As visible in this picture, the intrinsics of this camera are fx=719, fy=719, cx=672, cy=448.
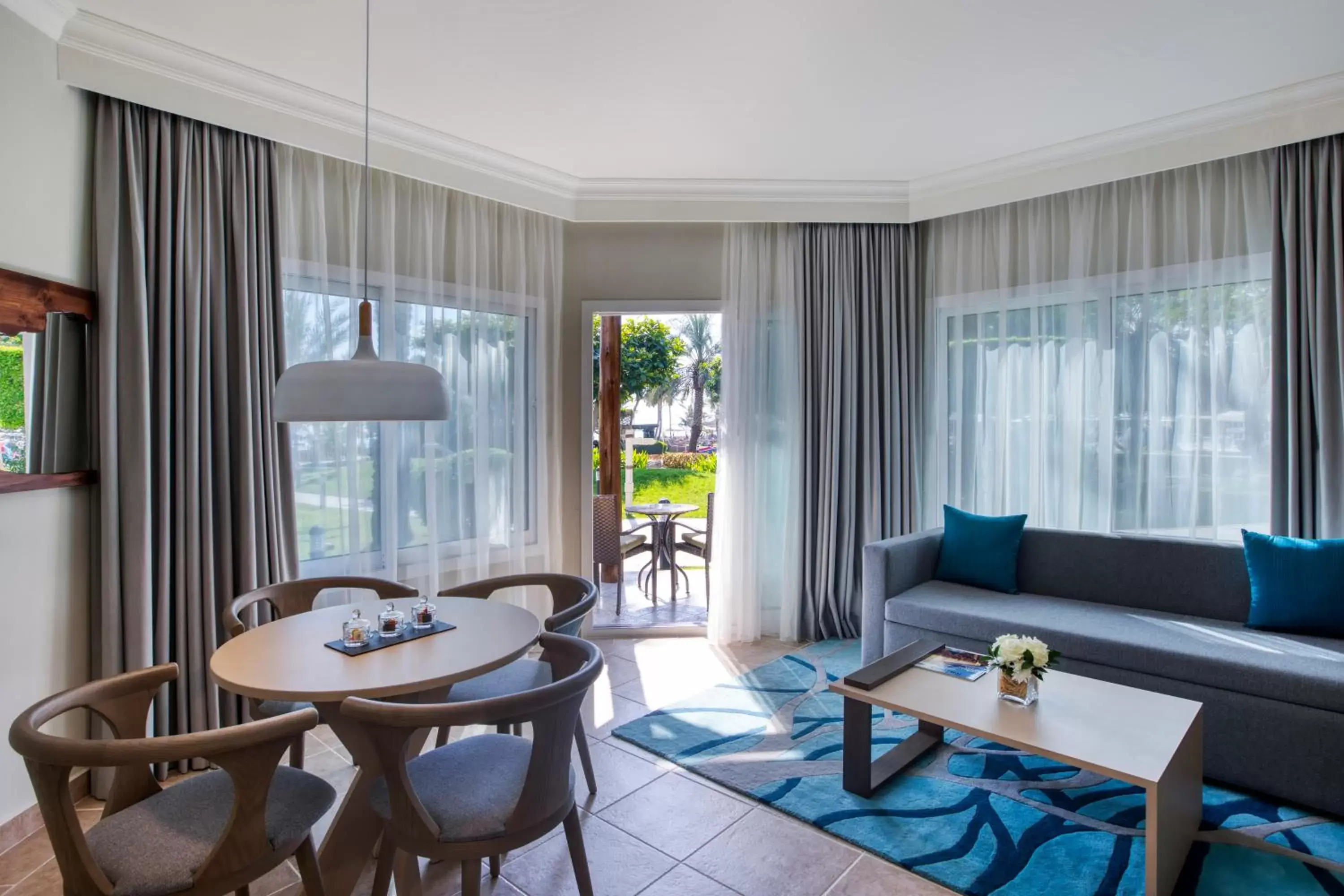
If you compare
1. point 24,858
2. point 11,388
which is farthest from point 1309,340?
point 24,858

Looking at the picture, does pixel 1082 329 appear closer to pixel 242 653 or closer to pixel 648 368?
pixel 648 368

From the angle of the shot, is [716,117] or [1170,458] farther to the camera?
[1170,458]

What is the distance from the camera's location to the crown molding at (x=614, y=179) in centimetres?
257

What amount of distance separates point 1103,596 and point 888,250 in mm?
2306

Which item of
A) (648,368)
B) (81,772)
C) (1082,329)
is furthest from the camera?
(648,368)

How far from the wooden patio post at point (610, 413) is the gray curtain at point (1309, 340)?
3.61 m

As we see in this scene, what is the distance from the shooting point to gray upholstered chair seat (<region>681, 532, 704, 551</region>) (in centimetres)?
499

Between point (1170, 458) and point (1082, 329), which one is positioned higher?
point (1082, 329)

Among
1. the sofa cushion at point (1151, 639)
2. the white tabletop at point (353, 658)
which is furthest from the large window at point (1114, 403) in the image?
the white tabletop at point (353, 658)

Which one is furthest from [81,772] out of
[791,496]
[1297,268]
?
[1297,268]

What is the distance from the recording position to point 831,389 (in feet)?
14.5

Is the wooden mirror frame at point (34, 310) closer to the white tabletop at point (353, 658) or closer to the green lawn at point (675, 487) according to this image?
the white tabletop at point (353, 658)

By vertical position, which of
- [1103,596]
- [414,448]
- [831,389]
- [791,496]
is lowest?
[1103,596]

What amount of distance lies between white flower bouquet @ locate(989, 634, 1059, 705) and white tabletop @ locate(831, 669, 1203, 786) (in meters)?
0.04
